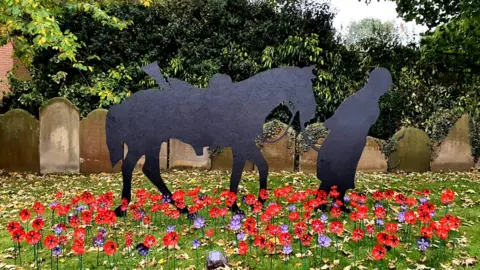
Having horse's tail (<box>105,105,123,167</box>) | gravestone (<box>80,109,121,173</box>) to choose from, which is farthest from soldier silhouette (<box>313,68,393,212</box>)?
gravestone (<box>80,109,121,173</box>)

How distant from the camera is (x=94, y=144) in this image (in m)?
10.7

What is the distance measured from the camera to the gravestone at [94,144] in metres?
10.6

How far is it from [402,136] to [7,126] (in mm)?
9392

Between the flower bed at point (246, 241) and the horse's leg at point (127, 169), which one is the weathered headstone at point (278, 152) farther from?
the horse's leg at point (127, 169)

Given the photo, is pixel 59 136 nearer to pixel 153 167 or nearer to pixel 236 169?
pixel 153 167

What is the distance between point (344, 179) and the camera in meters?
6.45

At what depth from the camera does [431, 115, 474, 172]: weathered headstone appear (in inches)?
436

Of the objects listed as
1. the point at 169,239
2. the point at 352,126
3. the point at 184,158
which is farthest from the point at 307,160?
the point at 169,239

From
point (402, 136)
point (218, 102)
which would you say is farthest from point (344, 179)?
point (402, 136)

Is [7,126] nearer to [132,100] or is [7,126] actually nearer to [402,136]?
[132,100]

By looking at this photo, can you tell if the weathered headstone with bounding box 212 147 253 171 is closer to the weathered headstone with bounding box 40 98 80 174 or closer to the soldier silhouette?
the weathered headstone with bounding box 40 98 80 174

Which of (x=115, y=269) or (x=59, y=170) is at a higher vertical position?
(x=59, y=170)

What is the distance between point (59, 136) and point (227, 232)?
624cm

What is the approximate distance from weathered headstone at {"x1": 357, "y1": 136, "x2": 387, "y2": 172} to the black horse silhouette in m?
5.01
